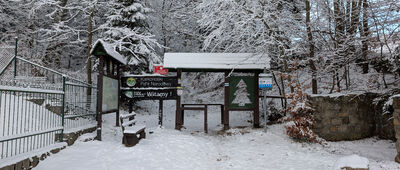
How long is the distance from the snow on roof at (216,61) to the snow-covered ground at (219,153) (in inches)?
91.6

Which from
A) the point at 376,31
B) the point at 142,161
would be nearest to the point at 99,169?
the point at 142,161

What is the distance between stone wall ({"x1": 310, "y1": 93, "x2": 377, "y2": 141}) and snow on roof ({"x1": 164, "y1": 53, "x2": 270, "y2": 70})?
232 cm

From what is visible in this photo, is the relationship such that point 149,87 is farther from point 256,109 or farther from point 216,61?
point 256,109

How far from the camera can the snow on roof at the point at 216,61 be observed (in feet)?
30.3

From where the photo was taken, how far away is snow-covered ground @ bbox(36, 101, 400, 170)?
5.08 meters

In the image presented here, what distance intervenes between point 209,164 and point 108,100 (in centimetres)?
373

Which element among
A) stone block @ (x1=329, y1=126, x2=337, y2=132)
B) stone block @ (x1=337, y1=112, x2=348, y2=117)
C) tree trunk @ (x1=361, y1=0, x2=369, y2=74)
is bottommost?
stone block @ (x1=329, y1=126, x2=337, y2=132)

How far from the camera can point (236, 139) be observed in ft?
27.1

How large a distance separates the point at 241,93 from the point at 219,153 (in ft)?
11.2

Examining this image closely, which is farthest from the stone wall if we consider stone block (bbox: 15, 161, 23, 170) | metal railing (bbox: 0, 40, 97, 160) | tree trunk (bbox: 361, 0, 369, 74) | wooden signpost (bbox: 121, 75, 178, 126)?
stone block (bbox: 15, 161, 23, 170)

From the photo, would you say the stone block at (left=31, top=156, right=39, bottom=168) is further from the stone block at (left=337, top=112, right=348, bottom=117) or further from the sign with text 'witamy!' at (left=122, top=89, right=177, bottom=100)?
the stone block at (left=337, top=112, right=348, bottom=117)

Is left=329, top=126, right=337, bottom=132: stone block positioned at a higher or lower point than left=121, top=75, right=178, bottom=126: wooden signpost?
lower

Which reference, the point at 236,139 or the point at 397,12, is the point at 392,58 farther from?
the point at 236,139

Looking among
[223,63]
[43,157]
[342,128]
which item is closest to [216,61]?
[223,63]
